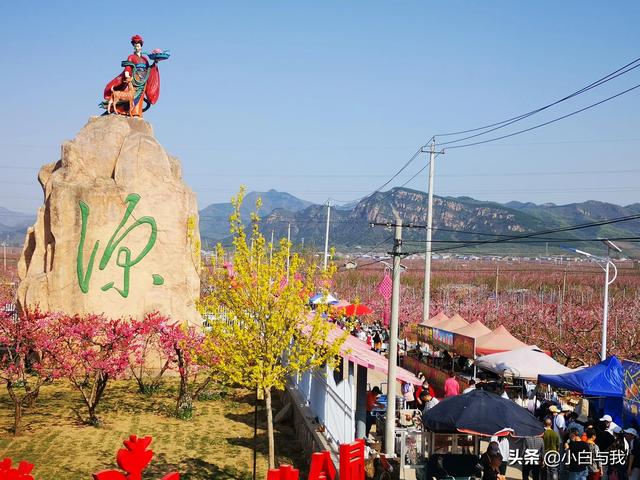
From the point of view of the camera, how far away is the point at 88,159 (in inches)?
999

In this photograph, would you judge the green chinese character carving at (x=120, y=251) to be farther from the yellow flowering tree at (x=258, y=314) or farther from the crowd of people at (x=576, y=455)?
the crowd of people at (x=576, y=455)

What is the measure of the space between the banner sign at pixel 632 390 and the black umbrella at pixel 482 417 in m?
4.31

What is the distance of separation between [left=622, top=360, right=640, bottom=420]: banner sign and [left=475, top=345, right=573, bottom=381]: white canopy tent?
3.07 m

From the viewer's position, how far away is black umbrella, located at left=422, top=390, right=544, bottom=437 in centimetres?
1191

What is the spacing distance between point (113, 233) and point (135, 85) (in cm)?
619

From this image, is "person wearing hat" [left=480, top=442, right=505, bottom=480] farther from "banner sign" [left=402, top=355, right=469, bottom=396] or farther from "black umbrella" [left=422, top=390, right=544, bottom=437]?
"banner sign" [left=402, top=355, right=469, bottom=396]

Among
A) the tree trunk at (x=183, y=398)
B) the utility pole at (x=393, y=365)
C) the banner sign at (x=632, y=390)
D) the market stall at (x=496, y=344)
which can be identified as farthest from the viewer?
the market stall at (x=496, y=344)

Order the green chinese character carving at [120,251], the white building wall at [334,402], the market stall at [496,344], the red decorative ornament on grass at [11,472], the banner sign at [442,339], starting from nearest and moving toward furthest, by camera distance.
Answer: the red decorative ornament on grass at [11,472], the white building wall at [334,402], the market stall at [496,344], the green chinese character carving at [120,251], the banner sign at [442,339]

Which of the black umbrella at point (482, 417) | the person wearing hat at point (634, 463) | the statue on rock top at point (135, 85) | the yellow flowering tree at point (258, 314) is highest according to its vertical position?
the statue on rock top at point (135, 85)

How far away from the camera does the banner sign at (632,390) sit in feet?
50.5

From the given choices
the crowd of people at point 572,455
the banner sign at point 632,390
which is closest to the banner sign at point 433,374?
the banner sign at point 632,390

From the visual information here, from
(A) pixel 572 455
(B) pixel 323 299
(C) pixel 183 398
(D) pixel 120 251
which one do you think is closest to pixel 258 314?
(B) pixel 323 299

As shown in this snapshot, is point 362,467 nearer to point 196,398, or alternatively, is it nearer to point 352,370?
point 352,370

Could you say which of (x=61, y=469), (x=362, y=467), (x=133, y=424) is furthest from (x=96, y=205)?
(x=362, y=467)
